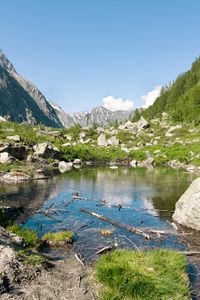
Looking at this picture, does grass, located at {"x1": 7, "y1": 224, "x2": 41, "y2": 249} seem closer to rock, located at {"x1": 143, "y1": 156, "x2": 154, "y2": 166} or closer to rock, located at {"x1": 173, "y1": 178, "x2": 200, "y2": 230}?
rock, located at {"x1": 173, "y1": 178, "x2": 200, "y2": 230}

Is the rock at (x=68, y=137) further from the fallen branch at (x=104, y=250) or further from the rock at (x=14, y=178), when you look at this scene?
the fallen branch at (x=104, y=250)

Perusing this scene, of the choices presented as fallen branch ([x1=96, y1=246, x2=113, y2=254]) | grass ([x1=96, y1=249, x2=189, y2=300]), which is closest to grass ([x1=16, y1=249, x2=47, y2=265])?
grass ([x1=96, y1=249, x2=189, y2=300])

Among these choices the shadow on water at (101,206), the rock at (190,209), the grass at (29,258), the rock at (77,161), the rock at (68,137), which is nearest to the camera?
the grass at (29,258)

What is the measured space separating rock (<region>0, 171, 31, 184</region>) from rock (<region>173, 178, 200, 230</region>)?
3328 cm

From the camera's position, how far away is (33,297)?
46.9 ft

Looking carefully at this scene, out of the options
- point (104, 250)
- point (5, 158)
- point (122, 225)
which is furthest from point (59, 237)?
point (5, 158)

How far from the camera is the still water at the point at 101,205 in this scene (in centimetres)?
2530

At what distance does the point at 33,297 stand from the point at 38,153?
243 feet

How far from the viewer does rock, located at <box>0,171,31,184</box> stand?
5605 cm

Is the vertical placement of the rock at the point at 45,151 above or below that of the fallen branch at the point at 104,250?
above

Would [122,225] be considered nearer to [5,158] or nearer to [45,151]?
[5,158]

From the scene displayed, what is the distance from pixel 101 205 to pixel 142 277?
23309 mm

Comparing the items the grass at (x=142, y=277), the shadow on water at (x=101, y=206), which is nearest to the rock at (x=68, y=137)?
the shadow on water at (x=101, y=206)

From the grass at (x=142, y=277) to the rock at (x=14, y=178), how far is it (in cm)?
4083
